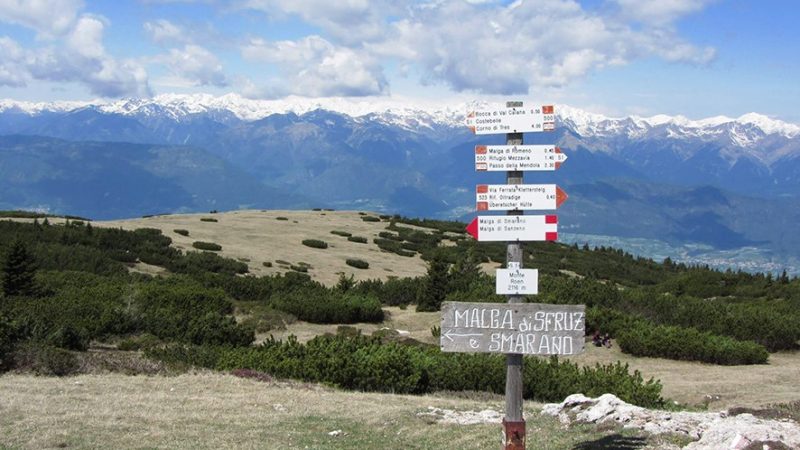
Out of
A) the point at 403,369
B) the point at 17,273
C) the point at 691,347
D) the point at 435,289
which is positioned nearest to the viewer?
the point at 403,369

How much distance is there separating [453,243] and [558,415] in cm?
4344

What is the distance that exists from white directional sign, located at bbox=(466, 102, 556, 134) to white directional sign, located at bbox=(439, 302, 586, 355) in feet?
6.36

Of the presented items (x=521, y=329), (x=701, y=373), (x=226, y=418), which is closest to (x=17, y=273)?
(x=226, y=418)

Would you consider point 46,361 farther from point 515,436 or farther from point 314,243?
point 314,243

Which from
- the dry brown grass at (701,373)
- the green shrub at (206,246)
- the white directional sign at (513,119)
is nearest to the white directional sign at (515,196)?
the white directional sign at (513,119)

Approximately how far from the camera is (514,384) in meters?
7.95

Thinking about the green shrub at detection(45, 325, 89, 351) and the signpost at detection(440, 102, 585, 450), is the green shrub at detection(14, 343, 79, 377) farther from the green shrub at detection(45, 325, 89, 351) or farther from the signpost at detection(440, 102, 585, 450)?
the signpost at detection(440, 102, 585, 450)

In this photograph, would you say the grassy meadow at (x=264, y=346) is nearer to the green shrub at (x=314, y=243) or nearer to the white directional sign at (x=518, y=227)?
the white directional sign at (x=518, y=227)

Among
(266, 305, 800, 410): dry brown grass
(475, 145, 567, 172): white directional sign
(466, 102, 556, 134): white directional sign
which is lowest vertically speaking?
(266, 305, 800, 410): dry brown grass

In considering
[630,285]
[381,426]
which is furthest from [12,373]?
[630,285]

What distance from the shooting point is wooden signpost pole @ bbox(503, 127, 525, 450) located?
7773mm

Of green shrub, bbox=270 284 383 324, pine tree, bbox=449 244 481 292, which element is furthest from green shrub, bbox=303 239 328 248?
green shrub, bbox=270 284 383 324

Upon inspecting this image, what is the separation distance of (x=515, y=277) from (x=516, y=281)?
4cm

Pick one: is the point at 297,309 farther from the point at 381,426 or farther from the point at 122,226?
the point at 122,226
